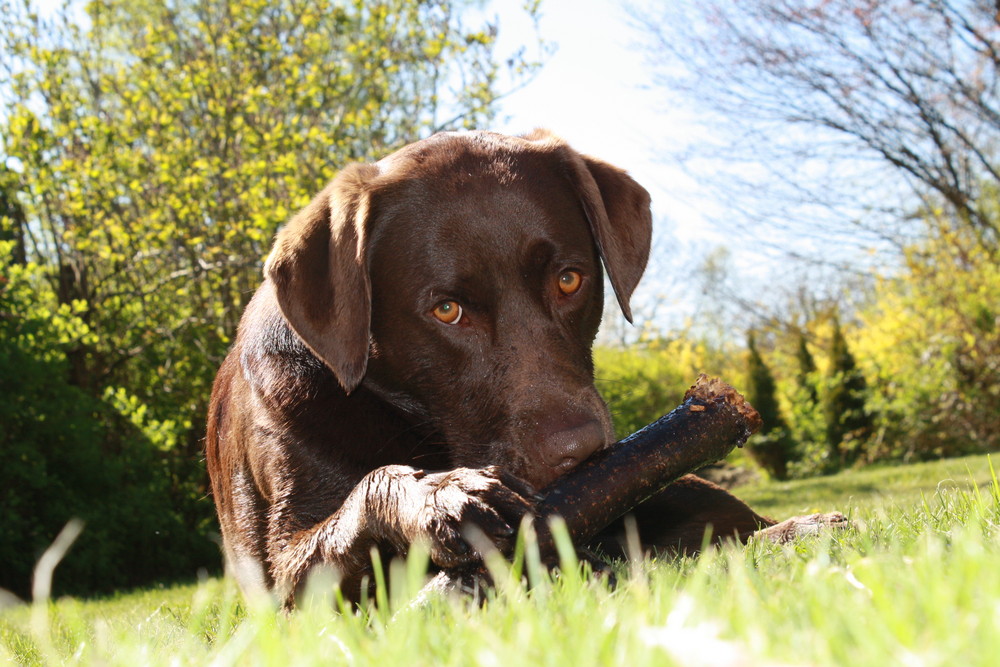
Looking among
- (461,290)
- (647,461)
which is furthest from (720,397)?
(461,290)

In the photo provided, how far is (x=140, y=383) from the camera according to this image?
10.2 metres

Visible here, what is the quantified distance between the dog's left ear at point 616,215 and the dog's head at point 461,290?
0.04ft

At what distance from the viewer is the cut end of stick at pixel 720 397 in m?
2.70

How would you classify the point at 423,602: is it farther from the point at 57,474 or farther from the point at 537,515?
the point at 57,474

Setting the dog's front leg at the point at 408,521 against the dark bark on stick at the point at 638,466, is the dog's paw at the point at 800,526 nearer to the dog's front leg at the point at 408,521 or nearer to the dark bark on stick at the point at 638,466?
the dark bark on stick at the point at 638,466

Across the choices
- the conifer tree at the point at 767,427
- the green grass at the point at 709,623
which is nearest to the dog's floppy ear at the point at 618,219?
the green grass at the point at 709,623

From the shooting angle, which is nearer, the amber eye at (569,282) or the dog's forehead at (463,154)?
the amber eye at (569,282)

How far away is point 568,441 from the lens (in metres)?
2.62

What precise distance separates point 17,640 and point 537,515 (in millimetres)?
2591

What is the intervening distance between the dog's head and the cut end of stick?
0.30m

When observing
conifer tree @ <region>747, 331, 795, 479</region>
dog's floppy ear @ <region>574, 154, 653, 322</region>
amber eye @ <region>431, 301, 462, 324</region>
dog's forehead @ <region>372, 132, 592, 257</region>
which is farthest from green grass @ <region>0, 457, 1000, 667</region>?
conifer tree @ <region>747, 331, 795, 479</region>

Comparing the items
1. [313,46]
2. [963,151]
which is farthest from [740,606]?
[963,151]

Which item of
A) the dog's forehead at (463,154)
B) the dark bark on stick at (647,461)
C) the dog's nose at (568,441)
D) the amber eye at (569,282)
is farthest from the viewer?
the dog's forehead at (463,154)

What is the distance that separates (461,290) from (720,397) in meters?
0.94
